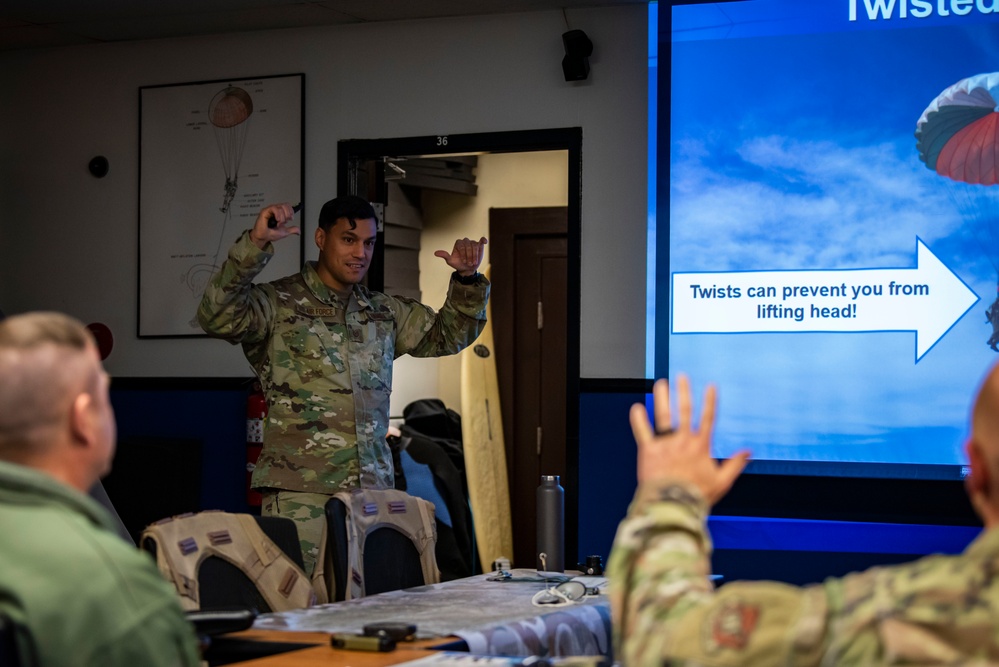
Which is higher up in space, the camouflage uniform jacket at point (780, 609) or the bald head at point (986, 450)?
the bald head at point (986, 450)

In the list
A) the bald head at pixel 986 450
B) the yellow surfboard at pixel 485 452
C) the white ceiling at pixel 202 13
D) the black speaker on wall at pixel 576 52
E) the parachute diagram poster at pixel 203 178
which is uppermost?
the white ceiling at pixel 202 13

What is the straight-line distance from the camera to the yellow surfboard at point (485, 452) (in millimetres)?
6207

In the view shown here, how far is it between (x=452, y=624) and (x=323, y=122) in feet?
12.1

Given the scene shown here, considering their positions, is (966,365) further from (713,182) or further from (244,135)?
(244,135)

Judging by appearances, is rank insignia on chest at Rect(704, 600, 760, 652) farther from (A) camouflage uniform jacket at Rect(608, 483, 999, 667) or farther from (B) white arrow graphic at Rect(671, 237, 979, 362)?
(B) white arrow graphic at Rect(671, 237, 979, 362)

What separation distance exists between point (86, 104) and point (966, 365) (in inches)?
163

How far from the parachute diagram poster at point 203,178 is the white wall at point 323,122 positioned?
66 millimetres

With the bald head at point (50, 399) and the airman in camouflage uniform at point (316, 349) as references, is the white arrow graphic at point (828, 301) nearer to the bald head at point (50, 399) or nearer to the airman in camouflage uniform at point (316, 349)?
the airman in camouflage uniform at point (316, 349)

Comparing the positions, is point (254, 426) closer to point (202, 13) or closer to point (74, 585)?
point (202, 13)

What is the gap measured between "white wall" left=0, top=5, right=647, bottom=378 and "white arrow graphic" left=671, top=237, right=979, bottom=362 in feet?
1.39

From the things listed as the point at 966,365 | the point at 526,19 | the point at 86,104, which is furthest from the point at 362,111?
the point at 966,365

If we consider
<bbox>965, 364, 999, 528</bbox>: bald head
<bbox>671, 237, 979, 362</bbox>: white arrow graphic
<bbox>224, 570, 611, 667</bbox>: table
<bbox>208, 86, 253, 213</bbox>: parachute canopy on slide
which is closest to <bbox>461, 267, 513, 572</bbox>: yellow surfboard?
<bbox>208, 86, 253, 213</bbox>: parachute canopy on slide

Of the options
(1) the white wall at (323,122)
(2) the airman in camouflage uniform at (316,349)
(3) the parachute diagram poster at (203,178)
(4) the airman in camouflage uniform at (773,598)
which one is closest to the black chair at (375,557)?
(2) the airman in camouflage uniform at (316,349)

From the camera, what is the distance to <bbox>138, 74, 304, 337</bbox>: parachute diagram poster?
564 centimetres
